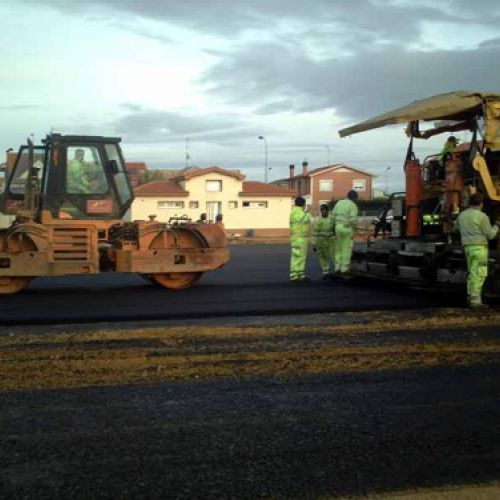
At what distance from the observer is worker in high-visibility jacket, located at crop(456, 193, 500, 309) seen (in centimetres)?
941

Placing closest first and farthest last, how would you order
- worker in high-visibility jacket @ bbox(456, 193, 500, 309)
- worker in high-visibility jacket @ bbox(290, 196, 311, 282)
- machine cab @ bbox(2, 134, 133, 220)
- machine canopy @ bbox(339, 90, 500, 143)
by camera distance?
worker in high-visibility jacket @ bbox(456, 193, 500, 309) < machine canopy @ bbox(339, 90, 500, 143) < machine cab @ bbox(2, 134, 133, 220) < worker in high-visibility jacket @ bbox(290, 196, 311, 282)

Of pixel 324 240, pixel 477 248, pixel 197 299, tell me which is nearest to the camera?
pixel 477 248

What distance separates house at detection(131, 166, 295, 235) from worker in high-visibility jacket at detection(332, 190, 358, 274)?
36506mm

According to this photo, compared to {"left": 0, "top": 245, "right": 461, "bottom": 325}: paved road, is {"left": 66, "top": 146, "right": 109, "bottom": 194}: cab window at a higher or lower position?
higher

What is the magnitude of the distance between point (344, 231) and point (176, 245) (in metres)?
3.25

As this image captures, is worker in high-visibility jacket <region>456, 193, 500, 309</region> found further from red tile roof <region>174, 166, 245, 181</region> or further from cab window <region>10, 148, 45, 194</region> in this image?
red tile roof <region>174, 166, 245, 181</region>

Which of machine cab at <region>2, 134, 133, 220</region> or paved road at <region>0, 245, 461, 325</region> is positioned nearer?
paved road at <region>0, 245, 461, 325</region>

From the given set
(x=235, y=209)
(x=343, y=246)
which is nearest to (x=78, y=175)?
(x=343, y=246)

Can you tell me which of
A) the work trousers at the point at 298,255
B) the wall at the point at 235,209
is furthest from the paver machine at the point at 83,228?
the wall at the point at 235,209

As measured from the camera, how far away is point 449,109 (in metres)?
10.3

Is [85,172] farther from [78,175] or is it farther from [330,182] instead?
[330,182]

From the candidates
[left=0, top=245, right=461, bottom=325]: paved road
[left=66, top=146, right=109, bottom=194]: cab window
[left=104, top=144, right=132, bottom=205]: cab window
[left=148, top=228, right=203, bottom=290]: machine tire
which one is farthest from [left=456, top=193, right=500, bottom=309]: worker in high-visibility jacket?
[left=66, top=146, right=109, bottom=194]: cab window

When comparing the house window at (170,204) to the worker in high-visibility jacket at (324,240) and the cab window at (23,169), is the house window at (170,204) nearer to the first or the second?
the worker in high-visibility jacket at (324,240)

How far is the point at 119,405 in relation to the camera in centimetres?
501
